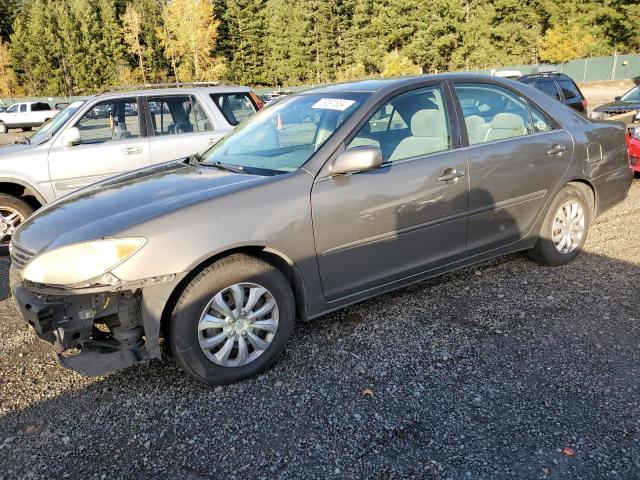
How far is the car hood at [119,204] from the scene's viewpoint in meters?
2.80

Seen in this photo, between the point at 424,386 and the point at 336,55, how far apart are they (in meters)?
76.8

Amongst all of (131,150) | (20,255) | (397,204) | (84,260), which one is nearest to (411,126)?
(397,204)

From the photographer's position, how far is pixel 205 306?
111 inches

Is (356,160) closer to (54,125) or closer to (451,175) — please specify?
(451,175)

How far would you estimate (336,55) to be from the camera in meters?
74.4

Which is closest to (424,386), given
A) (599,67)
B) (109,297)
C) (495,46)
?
(109,297)

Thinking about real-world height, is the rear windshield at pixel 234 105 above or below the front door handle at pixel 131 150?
above

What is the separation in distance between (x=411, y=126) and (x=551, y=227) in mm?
1667

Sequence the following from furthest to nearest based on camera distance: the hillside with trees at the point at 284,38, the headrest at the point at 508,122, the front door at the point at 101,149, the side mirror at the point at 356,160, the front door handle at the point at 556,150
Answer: the hillside with trees at the point at 284,38, the front door at the point at 101,149, the front door handle at the point at 556,150, the headrest at the point at 508,122, the side mirror at the point at 356,160

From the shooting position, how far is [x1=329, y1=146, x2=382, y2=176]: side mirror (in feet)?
10.3

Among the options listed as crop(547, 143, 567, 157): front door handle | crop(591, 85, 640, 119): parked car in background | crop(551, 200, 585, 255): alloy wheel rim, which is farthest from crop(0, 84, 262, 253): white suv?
crop(591, 85, 640, 119): parked car in background

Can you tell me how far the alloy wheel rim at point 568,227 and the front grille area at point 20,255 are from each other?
4020 mm

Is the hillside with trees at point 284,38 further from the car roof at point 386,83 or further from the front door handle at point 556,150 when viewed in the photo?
the car roof at point 386,83

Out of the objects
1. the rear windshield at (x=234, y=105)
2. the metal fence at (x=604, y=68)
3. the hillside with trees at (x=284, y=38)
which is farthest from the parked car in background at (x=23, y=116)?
the hillside with trees at (x=284, y=38)
